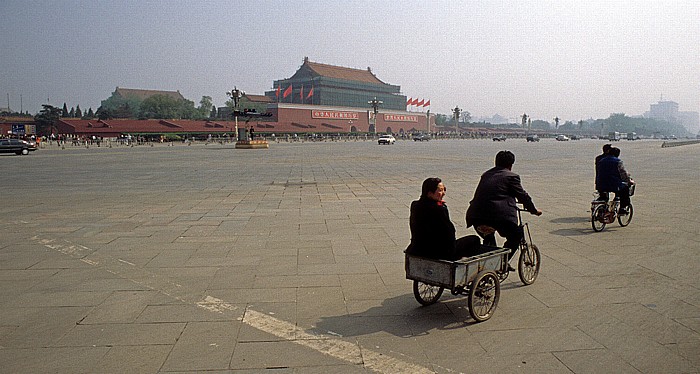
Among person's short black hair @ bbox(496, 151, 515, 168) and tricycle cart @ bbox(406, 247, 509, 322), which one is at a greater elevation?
person's short black hair @ bbox(496, 151, 515, 168)

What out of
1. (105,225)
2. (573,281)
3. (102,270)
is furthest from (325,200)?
(573,281)

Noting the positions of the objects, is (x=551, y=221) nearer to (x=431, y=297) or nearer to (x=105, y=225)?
(x=431, y=297)

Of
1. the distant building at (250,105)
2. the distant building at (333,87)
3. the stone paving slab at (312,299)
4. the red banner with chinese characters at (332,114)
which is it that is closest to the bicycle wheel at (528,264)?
the stone paving slab at (312,299)

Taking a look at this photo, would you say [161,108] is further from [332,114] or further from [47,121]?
[332,114]

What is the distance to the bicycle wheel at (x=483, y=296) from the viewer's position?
392 centimetres

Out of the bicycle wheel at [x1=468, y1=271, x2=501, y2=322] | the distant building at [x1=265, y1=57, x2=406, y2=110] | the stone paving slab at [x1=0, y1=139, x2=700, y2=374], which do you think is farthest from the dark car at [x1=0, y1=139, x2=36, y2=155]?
the distant building at [x1=265, y1=57, x2=406, y2=110]

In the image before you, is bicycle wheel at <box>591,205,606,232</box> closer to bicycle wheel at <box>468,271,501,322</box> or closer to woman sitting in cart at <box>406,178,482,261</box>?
bicycle wheel at <box>468,271,501,322</box>

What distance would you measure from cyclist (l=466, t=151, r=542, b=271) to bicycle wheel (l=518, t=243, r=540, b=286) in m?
0.34

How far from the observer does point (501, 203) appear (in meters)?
4.43

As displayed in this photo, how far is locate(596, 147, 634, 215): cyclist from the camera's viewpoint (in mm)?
7367


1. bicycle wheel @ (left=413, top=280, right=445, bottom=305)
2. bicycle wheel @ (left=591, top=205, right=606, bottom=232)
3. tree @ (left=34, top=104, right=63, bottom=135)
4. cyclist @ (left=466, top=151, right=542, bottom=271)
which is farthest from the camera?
tree @ (left=34, top=104, right=63, bottom=135)

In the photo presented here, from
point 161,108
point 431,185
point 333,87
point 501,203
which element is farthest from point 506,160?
point 333,87

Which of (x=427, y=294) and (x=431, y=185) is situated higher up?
(x=431, y=185)

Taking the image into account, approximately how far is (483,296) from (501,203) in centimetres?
87
